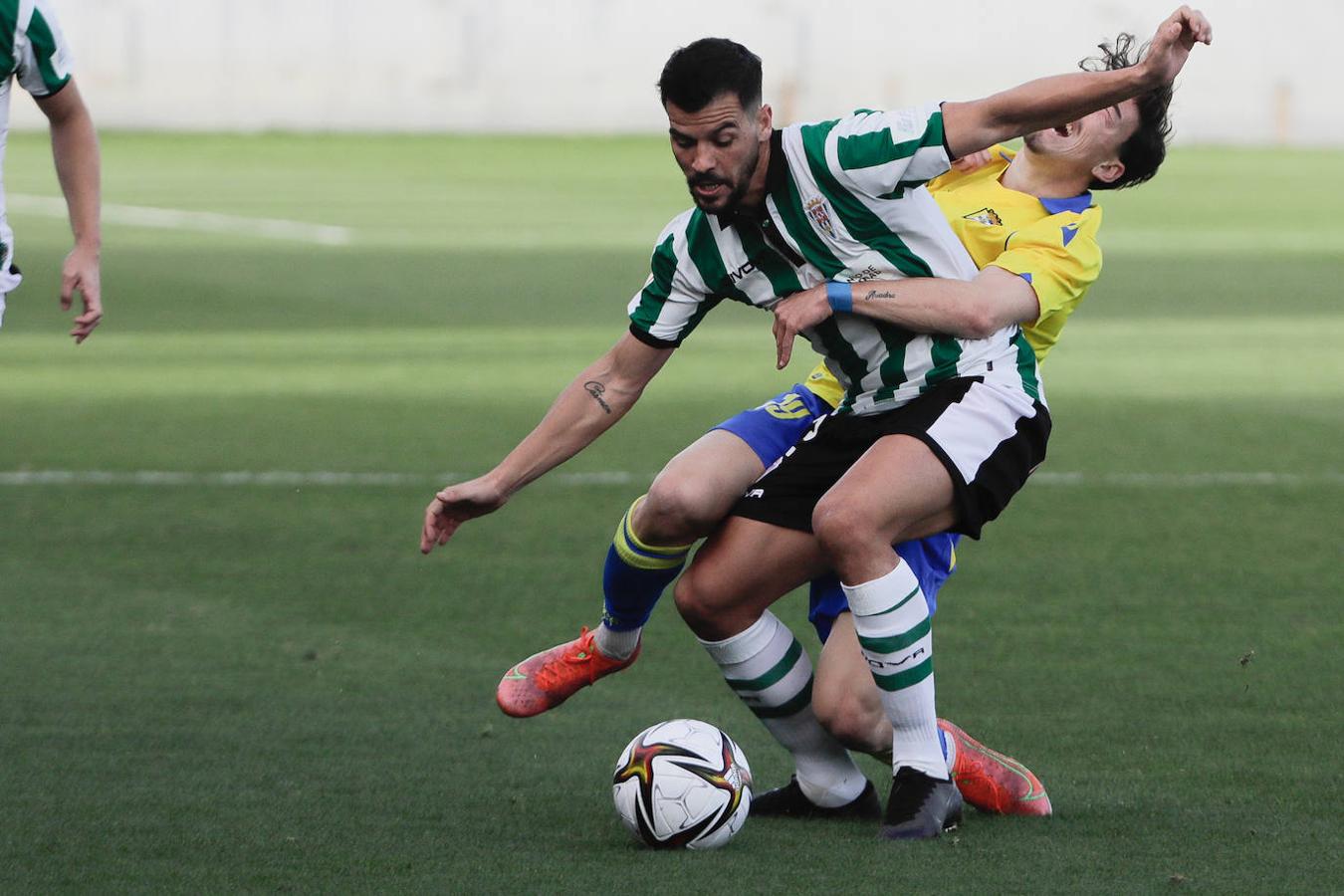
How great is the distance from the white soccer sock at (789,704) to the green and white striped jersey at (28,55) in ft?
6.02

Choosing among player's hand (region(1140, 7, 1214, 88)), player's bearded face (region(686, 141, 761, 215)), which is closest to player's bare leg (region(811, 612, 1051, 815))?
player's bearded face (region(686, 141, 761, 215))

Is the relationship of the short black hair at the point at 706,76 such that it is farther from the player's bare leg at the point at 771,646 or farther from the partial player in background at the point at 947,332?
the player's bare leg at the point at 771,646

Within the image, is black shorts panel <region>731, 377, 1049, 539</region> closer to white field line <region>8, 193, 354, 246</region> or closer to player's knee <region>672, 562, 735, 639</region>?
player's knee <region>672, 562, 735, 639</region>

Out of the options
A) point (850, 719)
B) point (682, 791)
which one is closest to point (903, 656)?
point (850, 719)

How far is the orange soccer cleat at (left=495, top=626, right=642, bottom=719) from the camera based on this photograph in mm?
4742

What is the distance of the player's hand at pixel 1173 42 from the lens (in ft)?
13.4

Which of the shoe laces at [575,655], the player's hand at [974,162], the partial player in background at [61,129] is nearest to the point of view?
the partial player in background at [61,129]

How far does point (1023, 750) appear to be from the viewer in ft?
16.6

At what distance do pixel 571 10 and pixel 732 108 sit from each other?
122ft

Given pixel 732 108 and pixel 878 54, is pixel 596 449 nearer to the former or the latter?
pixel 732 108

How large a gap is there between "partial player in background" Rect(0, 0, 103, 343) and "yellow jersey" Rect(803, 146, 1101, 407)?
68.7 inches

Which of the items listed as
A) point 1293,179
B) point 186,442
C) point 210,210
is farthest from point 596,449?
point 1293,179

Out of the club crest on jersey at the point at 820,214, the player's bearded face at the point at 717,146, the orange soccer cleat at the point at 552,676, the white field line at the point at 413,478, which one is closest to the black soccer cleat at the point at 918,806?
the orange soccer cleat at the point at 552,676

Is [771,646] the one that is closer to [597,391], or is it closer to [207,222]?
[597,391]
